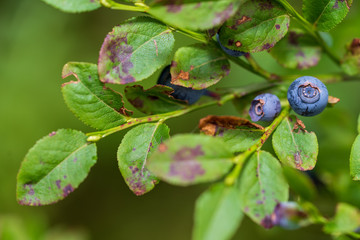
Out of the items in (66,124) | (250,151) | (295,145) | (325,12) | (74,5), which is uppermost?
A: (74,5)

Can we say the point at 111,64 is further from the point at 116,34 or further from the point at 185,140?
the point at 185,140

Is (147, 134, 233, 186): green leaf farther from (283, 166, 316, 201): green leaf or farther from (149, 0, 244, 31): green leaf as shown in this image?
(149, 0, 244, 31): green leaf

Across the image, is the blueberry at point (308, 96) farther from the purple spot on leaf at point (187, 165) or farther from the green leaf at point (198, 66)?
the purple spot on leaf at point (187, 165)

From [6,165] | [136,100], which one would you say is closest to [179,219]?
[6,165]

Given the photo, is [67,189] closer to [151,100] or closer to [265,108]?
[151,100]

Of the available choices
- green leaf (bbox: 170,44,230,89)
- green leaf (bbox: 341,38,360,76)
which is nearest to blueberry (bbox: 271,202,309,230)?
green leaf (bbox: 170,44,230,89)

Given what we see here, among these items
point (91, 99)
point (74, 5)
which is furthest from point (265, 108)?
point (74, 5)

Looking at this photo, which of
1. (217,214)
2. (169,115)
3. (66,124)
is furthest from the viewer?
(66,124)
